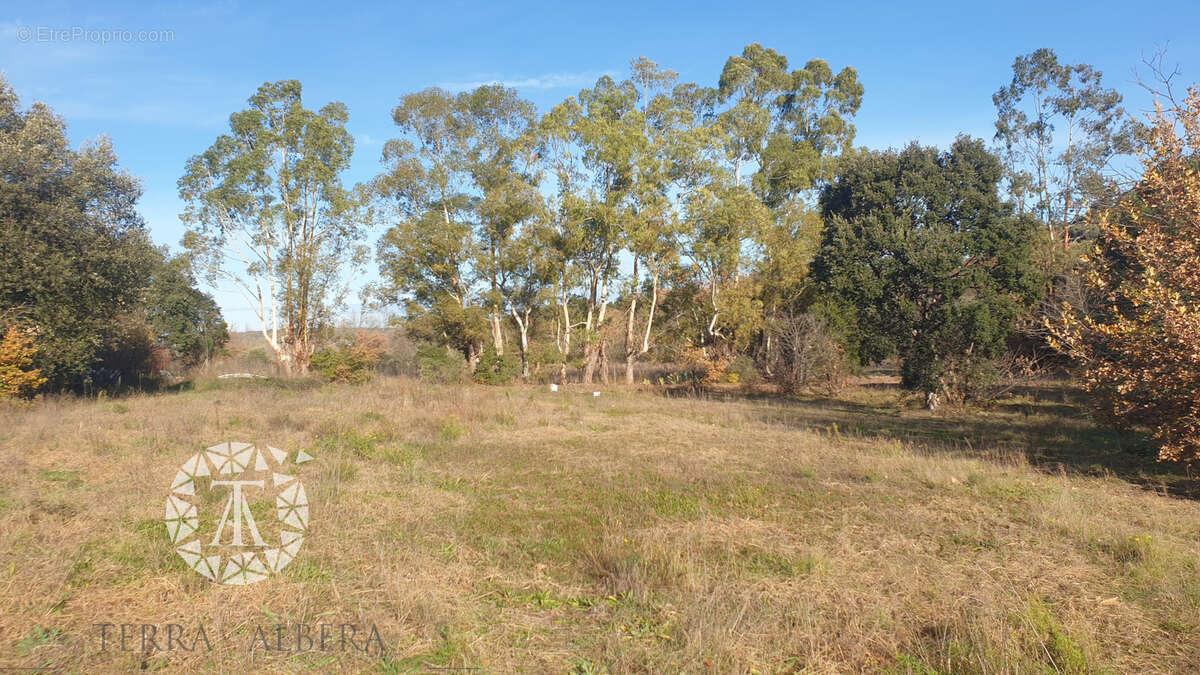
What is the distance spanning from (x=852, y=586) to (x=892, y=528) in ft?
5.93

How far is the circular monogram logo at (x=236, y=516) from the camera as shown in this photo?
5117 mm

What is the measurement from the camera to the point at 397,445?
34.6ft

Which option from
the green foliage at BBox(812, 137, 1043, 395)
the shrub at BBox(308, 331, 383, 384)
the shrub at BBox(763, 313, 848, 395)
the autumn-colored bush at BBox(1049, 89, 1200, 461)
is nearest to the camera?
the autumn-colored bush at BBox(1049, 89, 1200, 461)

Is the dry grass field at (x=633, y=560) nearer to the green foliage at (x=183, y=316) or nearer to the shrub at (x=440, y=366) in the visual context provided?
the shrub at (x=440, y=366)

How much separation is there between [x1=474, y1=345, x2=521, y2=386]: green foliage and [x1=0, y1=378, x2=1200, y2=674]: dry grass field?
557 inches

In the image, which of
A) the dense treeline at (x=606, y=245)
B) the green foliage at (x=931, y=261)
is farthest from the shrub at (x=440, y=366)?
the green foliage at (x=931, y=261)

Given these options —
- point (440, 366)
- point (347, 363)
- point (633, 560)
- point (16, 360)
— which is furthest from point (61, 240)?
point (633, 560)

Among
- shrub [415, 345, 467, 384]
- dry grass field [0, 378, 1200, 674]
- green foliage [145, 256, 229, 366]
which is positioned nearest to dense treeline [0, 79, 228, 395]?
dry grass field [0, 378, 1200, 674]

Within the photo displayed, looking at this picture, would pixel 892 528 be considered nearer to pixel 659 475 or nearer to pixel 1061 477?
pixel 659 475

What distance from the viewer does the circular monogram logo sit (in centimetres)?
512

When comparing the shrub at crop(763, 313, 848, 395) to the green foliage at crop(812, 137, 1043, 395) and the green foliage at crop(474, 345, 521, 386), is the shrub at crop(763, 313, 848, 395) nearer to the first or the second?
the green foliage at crop(812, 137, 1043, 395)

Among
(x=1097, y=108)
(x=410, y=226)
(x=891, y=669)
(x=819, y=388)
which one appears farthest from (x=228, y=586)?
(x=1097, y=108)

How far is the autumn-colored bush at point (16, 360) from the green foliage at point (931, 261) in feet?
65.6

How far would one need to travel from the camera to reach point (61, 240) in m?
15.1
